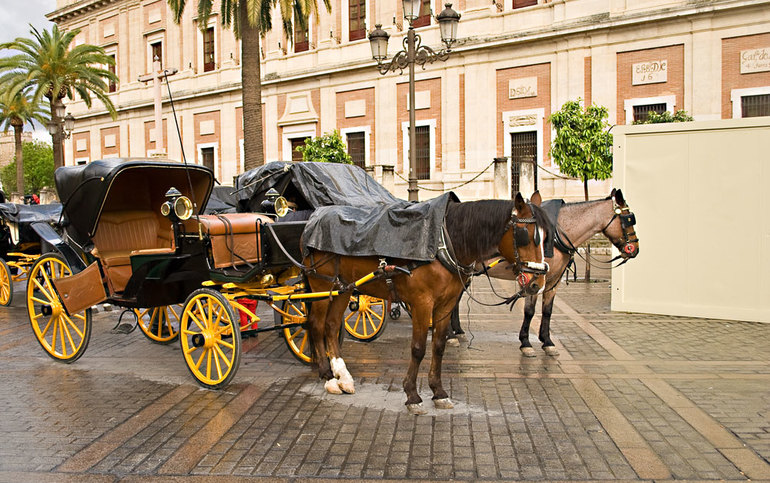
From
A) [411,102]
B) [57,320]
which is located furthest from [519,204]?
[411,102]

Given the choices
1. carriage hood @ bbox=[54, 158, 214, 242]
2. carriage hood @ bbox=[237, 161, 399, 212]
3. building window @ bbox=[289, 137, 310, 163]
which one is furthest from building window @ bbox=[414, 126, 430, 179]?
carriage hood @ bbox=[54, 158, 214, 242]

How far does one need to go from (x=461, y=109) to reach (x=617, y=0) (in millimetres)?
6891

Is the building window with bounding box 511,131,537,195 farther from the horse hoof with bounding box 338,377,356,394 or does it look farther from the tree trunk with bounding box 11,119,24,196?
the tree trunk with bounding box 11,119,24,196

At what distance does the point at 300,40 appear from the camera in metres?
31.0

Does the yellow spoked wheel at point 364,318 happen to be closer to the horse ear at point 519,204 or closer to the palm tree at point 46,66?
the horse ear at point 519,204

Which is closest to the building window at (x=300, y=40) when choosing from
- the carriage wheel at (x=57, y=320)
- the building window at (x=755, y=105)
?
the building window at (x=755, y=105)

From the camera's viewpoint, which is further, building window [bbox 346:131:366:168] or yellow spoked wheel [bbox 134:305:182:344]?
building window [bbox 346:131:366:168]

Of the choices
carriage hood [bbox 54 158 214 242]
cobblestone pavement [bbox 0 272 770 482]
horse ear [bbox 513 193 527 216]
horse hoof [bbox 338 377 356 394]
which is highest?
carriage hood [bbox 54 158 214 242]

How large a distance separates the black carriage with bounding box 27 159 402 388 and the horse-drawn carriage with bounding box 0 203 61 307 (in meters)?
4.00

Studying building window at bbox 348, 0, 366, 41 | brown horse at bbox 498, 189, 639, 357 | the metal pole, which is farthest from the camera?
building window at bbox 348, 0, 366, 41

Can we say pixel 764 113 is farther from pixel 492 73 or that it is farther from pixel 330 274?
pixel 330 274

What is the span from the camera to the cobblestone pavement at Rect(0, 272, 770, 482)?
172 inches

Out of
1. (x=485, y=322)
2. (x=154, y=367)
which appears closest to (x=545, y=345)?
(x=485, y=322)

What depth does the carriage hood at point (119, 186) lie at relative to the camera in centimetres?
677
